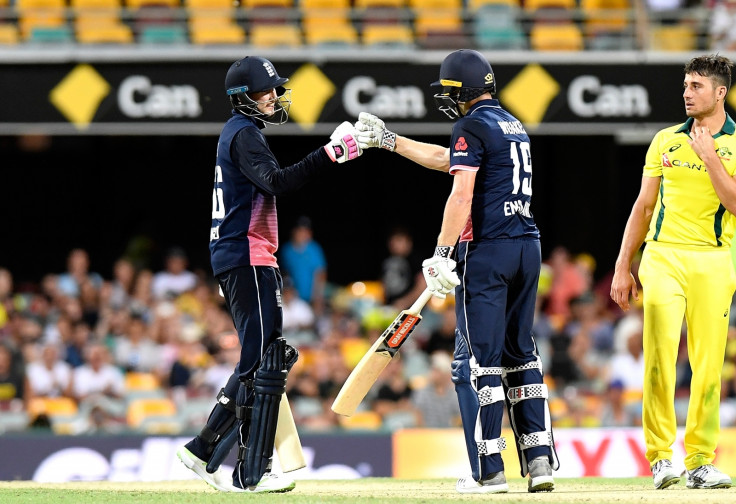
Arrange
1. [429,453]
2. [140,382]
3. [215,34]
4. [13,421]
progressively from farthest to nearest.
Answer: [215,34] < [140,382] < [13,421] < [429,453]

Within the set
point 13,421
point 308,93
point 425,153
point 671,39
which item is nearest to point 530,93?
point 671,39

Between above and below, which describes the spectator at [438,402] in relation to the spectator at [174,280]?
below

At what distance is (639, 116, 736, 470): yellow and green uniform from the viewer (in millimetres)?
6734

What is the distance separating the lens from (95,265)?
16562mm

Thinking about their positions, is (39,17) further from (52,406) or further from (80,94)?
(52,406)

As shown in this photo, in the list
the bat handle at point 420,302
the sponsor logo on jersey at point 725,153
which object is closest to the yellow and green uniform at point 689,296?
the sponsor logo on jersey at point 725,153

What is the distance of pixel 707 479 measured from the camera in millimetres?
6684

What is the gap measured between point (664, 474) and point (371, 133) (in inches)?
91.0

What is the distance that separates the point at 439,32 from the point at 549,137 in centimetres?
356

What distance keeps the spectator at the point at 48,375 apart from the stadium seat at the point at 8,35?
10.5 ft

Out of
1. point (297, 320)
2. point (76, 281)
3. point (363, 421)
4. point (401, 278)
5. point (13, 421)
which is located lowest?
point (363, 421)

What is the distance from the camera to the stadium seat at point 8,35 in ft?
43.9

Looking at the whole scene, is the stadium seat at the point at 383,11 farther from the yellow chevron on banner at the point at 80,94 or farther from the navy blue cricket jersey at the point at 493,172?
the navy blue cricket jersey at the point at 493,172

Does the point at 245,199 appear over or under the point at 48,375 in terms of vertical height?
over
